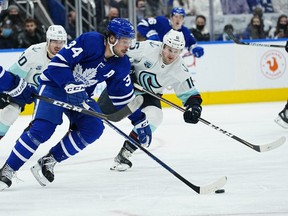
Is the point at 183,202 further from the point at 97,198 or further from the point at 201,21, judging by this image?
the point at 201,21

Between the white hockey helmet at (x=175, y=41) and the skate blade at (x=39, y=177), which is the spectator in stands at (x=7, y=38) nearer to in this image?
the white hockey helmet at (x=175, y=41)

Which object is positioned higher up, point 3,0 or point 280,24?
point 3,0

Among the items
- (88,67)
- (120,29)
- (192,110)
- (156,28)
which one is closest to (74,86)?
(88,67)

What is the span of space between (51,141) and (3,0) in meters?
1.52

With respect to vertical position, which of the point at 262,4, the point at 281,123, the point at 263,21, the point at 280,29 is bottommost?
the point at 281,123

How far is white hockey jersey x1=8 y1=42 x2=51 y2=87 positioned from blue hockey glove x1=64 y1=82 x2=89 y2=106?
1316 millimetres

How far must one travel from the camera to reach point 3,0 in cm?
543

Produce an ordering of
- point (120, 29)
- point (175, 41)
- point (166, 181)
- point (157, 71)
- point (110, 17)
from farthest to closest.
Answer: point (110, 17) → point (157, 71) → point (175, 41) → point (166, 181) → point (120, 29)

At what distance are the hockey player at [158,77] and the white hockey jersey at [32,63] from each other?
56cm

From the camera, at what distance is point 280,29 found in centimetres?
945

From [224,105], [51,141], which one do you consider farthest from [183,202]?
[224,105]

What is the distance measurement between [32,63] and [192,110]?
1.26 m

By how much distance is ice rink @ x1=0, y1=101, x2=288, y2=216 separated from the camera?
3.46 m

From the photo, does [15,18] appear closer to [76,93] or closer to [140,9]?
[140,9]
